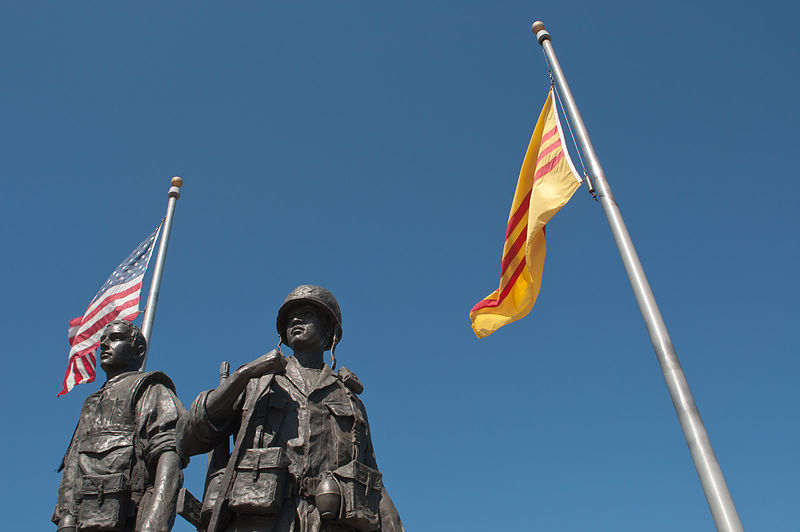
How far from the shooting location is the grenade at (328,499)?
15.1 ft

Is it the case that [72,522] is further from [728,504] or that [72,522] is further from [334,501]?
[728,504]

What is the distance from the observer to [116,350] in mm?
6641

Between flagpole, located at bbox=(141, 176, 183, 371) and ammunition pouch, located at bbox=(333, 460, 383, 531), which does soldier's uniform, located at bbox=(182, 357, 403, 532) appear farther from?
flagpole, located at bbox=(141, 176, 183, 371)

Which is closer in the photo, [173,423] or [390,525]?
[390,525]

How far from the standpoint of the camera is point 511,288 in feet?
31.5

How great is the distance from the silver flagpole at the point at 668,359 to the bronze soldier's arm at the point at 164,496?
15.6ft

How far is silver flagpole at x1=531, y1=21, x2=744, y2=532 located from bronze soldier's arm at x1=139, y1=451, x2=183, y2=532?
188 inches

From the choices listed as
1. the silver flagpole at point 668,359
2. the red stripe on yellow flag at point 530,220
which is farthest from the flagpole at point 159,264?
the silver flagpole at point 668,359

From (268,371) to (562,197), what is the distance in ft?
17.3

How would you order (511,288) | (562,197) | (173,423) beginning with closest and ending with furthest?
(173,423) < (562,197) < (511,288)

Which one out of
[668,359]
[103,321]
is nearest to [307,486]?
[668,359]

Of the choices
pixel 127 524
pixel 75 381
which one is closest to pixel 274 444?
pixel 127 524

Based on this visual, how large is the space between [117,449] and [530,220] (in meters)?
5.80

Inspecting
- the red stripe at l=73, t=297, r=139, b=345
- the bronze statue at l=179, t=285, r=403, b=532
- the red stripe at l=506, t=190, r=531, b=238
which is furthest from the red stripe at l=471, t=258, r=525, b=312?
the red stripe at l=73, t=297, r=139, b=345
